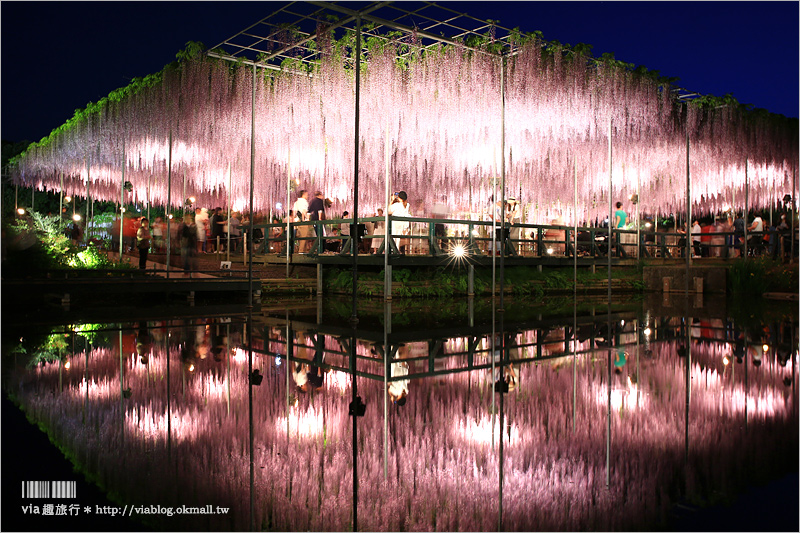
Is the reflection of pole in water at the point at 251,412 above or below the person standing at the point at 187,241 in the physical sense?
below

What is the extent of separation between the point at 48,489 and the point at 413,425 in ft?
5.92

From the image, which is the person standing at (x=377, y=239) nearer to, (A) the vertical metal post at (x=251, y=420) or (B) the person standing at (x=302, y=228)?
(B) the person standing at (x=302, y=228)

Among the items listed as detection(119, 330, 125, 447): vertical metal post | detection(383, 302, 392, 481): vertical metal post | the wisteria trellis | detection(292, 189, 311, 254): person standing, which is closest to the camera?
detection(383, 302, 392, 481): vertical metal post

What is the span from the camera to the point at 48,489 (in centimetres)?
283

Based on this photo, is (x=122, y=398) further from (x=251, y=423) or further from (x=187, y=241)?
(x=187, y=241)

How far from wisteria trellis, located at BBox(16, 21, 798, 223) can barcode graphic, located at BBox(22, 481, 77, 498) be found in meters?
9.20

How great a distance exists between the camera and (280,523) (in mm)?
2529

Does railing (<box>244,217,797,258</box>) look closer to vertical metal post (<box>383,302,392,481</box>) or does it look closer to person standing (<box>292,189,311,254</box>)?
person standing (<box>292,189,311,254</box>)

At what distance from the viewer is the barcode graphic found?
9.15 feet

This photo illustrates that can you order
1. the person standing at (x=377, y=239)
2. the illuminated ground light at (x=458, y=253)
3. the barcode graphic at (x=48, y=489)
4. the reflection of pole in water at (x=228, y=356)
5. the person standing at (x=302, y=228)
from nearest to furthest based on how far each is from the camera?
1. the barcode graphic at (x=48, y=489)
2. the reflection of pole in water at (x=228, y=356)
3. the illuminated ground light at (x=458, y=253)
4. the person standing at (x=377, y=239)
5. the person standing at (x=302, y=228)

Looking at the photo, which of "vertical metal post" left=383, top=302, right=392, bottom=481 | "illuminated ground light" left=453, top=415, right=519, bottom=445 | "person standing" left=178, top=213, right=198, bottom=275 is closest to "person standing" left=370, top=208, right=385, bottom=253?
"person standing" left=178, top=213, right=198, bottom=275

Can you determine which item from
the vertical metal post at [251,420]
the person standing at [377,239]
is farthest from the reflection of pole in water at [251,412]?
the person standing at [377,239]

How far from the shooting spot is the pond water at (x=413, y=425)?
2.69 m

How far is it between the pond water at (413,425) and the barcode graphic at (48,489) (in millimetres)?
145
